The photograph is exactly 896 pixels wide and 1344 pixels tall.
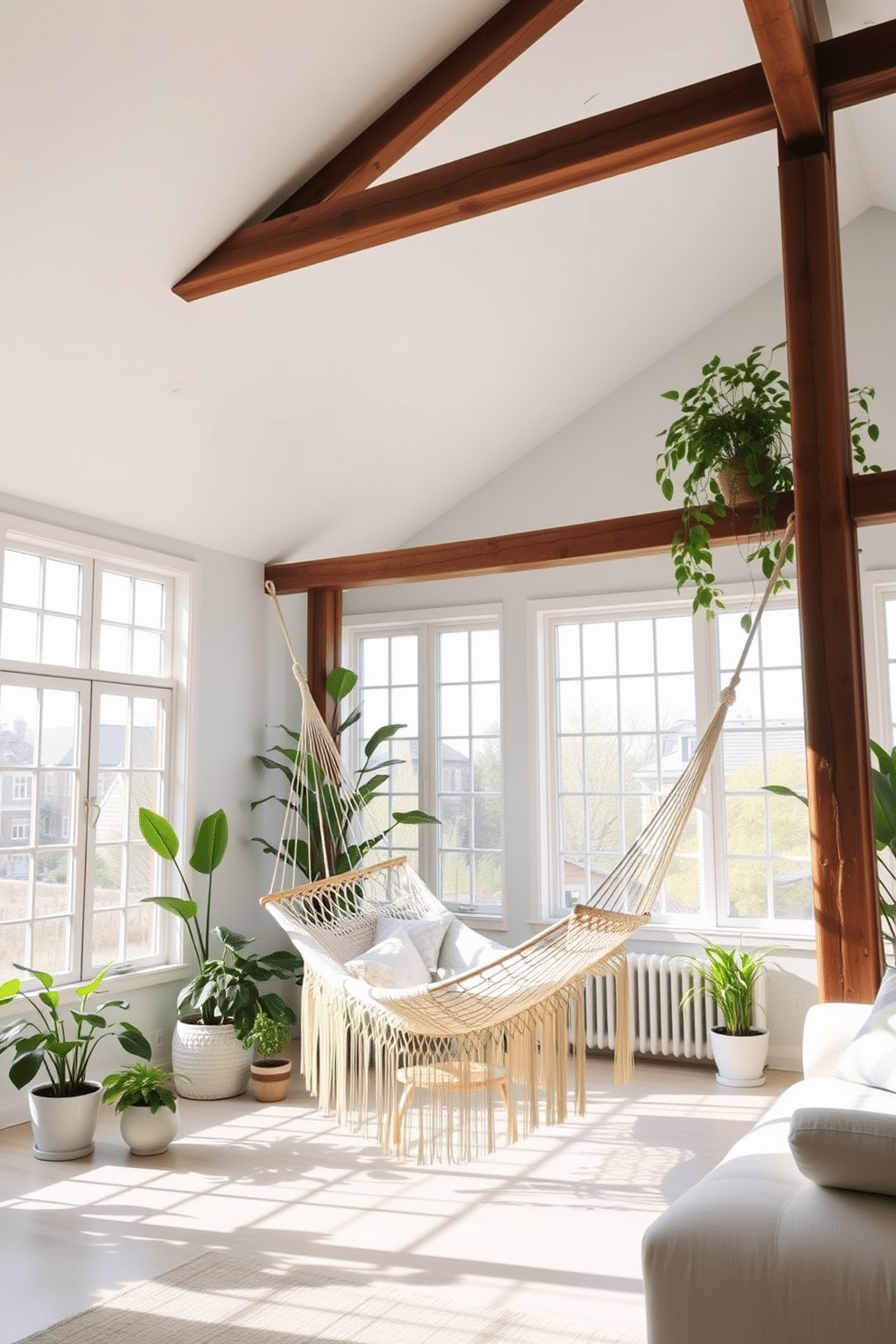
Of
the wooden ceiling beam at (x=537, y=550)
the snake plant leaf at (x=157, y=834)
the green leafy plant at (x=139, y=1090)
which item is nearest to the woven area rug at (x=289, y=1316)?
the green leafy plant at (x=139, y=1090)

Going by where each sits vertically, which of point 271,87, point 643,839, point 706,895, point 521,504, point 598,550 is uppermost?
point 271,87

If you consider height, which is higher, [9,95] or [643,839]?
[9,95]

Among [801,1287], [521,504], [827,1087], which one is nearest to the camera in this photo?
[801,1287]

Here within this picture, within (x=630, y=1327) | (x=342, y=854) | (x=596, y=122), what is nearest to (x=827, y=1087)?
(x=630, y=1327)

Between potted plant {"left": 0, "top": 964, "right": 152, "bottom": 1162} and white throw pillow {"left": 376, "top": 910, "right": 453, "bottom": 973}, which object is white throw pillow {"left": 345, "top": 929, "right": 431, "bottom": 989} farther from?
potted plant {"left": 0, "top": 964, "right": 152, "bottom": 1162}

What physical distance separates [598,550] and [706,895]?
1.93 m

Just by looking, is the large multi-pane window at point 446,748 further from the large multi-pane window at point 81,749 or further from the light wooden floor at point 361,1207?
the light wooden floor at point 361,1207

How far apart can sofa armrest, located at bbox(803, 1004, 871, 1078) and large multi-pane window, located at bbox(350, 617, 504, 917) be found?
9.65 ft

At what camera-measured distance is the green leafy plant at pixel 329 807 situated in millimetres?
5035

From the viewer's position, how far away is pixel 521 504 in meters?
5.83

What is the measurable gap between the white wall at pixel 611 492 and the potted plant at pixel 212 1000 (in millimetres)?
1516

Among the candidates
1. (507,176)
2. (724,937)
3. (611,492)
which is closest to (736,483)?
(507,176)

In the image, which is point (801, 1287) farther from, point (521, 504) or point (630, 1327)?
point (521, 504)

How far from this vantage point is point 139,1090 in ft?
12.3
